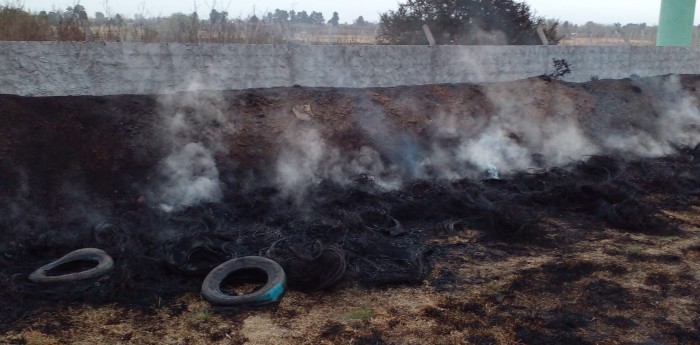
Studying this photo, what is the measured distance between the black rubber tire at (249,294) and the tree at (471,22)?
582 inches

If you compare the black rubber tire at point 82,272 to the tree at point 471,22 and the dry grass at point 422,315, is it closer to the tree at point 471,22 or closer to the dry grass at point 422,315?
the dry grass at point 422,315

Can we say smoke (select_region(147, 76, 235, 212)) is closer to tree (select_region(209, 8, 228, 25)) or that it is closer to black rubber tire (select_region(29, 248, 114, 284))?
black rubber tire (select_region(29, 248, 114, 284))

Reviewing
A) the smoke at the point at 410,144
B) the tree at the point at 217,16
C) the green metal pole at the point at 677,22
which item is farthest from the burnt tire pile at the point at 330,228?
the green metal pole at the point at 677,22

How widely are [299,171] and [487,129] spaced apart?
4.88 meters

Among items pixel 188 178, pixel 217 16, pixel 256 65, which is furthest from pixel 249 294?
pixel 217 16

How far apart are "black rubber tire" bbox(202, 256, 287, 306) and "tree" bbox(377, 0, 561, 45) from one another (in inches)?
582

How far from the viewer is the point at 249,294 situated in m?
Result: 5.34

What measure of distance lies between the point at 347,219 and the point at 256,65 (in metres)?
4.33

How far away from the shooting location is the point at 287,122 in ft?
33.1

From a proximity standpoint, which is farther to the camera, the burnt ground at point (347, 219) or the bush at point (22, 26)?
the bush at point (22, 26)

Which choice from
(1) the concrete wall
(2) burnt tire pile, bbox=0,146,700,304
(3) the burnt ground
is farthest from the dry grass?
(1) the concrete wall

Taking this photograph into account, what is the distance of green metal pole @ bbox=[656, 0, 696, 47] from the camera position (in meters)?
23.4

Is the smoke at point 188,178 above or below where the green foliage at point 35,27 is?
below

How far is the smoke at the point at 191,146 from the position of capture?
816 centimetres
